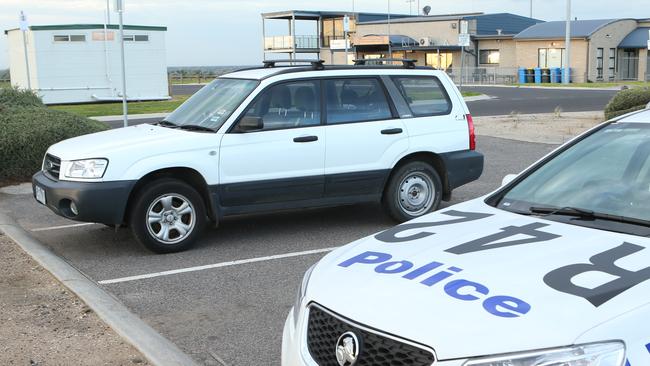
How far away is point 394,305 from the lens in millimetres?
2916

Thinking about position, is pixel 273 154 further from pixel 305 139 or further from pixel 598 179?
pixel 598 179

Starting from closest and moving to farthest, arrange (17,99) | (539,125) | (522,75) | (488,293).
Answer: (488,293) < (17,99) < (539,125) < (522,75)

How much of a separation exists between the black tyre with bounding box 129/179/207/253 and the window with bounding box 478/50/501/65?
52.3m

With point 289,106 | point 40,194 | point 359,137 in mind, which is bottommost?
point 40,194

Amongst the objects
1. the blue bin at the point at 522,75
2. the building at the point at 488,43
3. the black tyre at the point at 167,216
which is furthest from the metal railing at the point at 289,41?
the black tyre at the point at 167,216

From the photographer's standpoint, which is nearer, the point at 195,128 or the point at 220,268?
the point at 220,268

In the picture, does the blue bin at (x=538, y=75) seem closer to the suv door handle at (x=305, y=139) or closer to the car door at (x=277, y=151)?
the car door at (x=277, y=151)

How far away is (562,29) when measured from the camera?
51.8m

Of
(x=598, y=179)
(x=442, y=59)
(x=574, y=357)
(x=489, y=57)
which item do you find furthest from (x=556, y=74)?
(x=574, y=357)

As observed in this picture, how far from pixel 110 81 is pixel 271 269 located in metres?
28.4

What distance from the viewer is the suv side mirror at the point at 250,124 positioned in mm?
7508

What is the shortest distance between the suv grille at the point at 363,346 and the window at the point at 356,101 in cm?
Result: 503

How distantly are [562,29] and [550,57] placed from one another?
2018 mm

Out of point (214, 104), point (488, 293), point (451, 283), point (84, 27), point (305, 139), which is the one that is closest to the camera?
point (488, 293)
